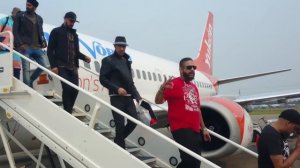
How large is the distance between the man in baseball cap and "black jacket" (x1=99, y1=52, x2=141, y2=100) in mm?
1691

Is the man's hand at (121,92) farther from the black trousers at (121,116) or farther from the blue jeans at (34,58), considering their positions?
the blue jeans at (34,58)

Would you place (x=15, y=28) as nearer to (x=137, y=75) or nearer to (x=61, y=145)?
(x=61, y=145)

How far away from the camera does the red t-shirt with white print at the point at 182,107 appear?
3723mm

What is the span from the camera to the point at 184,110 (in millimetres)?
3740

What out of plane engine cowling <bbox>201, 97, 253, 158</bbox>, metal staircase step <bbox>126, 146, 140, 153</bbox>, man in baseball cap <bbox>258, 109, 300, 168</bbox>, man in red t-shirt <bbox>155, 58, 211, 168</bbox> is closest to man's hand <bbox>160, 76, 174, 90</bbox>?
man in red t-shirt <bbox>155, 58, 211, 168</bbox>

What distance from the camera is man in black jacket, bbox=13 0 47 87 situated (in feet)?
14.9

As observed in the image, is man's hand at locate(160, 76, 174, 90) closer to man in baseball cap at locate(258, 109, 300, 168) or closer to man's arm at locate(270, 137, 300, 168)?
man in baseball cap at locate(258, 109, 300, 168)

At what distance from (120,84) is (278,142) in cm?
195

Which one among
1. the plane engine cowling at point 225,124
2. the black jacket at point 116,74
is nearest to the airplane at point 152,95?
the plane engine cowling at point 225,124

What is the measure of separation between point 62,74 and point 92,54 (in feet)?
9.91

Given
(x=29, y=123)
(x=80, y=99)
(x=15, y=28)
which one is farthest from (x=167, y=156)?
(x=15, y=28)

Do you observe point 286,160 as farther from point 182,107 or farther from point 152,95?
point 152,95

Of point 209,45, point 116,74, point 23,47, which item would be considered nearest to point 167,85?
point 116,74

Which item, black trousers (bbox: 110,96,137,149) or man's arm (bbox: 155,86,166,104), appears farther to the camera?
black trousers (bbox: 110,96,137,149)
